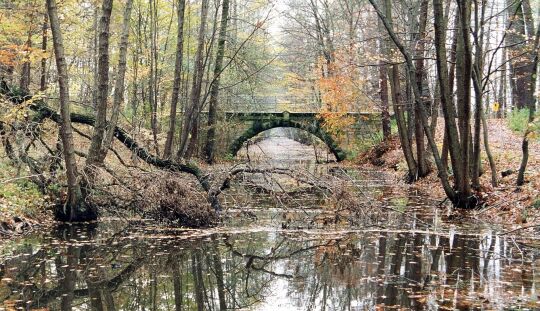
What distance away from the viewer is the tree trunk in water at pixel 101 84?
9.77m

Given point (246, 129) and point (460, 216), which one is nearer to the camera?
point (460, 216)

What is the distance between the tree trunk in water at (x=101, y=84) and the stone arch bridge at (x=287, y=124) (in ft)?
54.3

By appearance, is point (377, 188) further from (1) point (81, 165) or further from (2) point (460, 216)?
(1) point (81, 165)

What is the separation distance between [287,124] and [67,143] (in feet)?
72.2

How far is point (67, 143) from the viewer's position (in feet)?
30.1

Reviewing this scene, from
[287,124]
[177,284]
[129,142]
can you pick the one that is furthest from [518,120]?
[177,284]

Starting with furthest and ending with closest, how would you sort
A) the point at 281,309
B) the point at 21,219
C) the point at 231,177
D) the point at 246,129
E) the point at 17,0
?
the point at 246,129, the point at 17,0, the point at 231,177, the point at 21,219, the point at 281,309

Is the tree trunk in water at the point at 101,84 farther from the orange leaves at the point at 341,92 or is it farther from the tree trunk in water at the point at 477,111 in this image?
the orange leaves at the point at 341,92

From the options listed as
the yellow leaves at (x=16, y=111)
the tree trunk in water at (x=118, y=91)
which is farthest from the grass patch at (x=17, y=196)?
the tree trunk in water at (x=118, y=91)

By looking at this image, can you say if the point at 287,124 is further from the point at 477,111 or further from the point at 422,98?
the point at 477,111

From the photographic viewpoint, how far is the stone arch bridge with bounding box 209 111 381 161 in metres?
27.7

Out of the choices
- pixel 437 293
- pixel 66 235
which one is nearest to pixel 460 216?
pixel 437 293

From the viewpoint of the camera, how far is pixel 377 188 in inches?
632

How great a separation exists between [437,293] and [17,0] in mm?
12022
